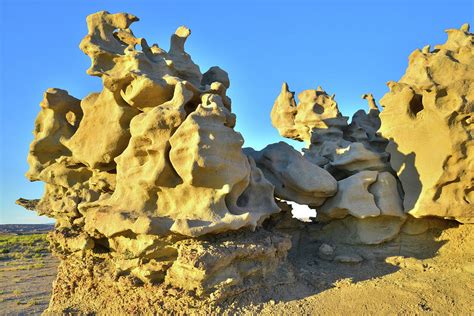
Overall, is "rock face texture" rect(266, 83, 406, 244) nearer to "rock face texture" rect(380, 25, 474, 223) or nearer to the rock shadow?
the rock shadow

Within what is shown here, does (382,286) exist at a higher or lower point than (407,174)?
lower

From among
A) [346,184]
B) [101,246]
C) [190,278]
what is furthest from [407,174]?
[101,246]

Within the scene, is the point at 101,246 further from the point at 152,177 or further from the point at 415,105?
the point at 415,105

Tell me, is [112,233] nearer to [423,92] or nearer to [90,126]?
[90,126]

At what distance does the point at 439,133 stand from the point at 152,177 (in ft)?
19.6

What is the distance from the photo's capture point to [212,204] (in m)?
6.83

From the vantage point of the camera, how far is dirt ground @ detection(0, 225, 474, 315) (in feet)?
22.0

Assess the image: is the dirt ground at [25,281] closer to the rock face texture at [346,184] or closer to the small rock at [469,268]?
the rock face texture at [346,184]

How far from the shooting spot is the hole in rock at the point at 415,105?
927 cm

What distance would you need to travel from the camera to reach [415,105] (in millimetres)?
9477

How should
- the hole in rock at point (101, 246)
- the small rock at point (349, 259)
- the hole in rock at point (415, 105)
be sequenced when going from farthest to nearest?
the hole in rock at point (415, 105) → the small rock at point (349, 259) → the hole in rock at point (101, 246)

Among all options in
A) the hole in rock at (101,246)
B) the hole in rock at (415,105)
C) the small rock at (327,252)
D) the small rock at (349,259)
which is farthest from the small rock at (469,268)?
the hole in rock at (101,246)

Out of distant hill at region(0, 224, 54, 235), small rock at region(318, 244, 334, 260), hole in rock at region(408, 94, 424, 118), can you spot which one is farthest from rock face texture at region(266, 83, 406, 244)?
distant hill at region(0, 224, 54, 235)

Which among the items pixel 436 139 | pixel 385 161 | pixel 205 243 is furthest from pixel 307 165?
pixel 205 243
